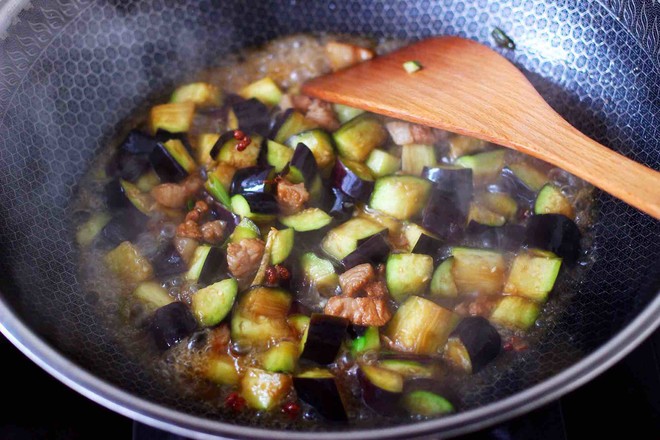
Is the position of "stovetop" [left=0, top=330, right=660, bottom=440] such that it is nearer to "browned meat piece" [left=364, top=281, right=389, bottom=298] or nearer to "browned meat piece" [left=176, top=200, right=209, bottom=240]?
"browned meat piece" [left=364, top=281, right=389, bottom=298]

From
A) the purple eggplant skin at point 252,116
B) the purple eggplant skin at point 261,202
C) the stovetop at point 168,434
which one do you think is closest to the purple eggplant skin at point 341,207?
the purple eggplant skin at point 261,202

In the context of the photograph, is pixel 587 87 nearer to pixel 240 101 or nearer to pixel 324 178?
pixel 324 178

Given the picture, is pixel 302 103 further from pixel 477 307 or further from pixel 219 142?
pixel 477 307

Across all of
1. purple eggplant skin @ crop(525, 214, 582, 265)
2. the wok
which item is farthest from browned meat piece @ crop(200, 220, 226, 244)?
purple eggplant skin @ crop(525, 214, 582, 265)

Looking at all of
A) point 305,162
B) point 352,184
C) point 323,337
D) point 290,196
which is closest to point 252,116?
point 305,162

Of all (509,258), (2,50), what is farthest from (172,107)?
(509,258)

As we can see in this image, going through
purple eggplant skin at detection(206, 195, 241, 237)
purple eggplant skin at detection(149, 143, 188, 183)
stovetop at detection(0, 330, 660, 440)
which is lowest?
stovetop at detection(0, 330, 660, 440)
